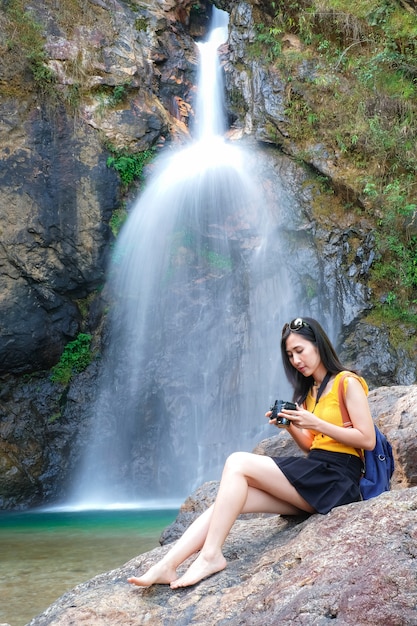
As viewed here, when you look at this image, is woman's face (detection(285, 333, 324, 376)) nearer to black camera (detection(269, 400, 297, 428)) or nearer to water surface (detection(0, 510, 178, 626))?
black camera (detection(269, 400, 297, 428))

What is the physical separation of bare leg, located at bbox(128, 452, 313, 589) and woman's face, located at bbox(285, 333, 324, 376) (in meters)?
0.48

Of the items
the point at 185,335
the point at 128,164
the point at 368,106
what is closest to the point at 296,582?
the point at 185,335

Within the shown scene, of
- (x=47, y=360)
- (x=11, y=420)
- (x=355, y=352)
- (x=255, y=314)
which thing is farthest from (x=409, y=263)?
(x=11, y=420)

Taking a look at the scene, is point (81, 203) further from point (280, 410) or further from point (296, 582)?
point (296, 582)

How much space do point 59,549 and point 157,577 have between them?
4284mm

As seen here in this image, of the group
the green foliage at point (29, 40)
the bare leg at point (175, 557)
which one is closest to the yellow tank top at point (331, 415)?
the bare leg at point (175, 557)

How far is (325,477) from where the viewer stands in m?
2.72

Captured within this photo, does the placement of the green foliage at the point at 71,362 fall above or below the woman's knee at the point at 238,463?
above

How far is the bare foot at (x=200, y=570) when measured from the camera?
2.52m

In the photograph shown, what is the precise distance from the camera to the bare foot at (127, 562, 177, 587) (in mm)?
2506

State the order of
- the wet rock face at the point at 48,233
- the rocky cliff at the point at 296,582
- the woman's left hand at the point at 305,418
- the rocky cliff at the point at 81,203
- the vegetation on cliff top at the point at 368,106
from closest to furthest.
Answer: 1. the rocky cliff at the point at 296,582
2. the woman's left hand at the point at 305,418
3. the vegetation on cliff top at the point at 368,106
4. the rocky cliff at the point at 81,203
5. the wet rock face at the point at 48,233

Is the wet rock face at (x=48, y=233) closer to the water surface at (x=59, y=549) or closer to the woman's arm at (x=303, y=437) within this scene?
the water surface at (x=59, y=549)

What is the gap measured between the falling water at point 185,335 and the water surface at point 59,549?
1.57 metres

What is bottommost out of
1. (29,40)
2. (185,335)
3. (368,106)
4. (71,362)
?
(71,362)
